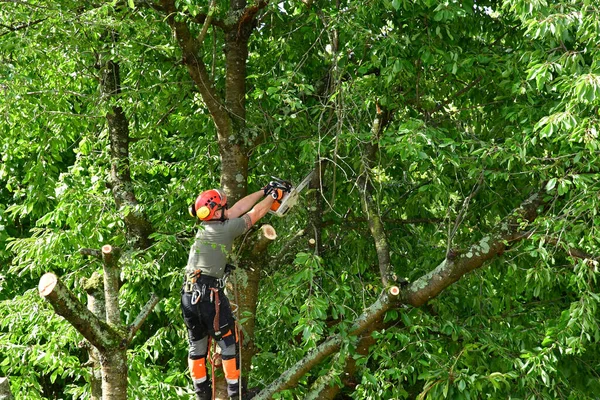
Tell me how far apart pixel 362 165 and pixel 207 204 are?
1.40 metres

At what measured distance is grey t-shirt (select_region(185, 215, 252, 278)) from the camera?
625 cm

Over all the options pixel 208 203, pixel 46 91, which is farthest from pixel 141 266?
pixel 46 91

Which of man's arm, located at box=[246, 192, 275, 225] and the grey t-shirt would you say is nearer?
the grey t-shirt

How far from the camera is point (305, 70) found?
25.1 ft

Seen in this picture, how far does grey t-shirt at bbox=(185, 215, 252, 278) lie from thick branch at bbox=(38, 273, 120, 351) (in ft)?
2.59

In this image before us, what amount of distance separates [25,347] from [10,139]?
2.02m

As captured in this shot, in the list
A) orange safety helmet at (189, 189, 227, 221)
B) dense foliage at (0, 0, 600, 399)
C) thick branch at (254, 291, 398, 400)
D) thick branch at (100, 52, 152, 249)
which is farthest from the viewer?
thick branch at (100, 52, 152, 249)

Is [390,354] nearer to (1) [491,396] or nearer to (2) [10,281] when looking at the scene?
(1) [491,396]

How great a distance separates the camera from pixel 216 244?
615 cm

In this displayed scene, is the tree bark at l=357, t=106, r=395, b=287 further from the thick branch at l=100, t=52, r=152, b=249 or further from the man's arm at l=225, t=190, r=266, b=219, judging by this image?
the thick branch at l=100, t=52, r=152, b=249

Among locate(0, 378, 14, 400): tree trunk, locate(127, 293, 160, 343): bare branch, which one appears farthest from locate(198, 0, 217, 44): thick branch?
locate(0, 378, 14, 400): tree trunk

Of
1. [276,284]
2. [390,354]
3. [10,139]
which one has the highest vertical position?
[10,139]

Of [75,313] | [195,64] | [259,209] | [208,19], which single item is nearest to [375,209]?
[259,209]

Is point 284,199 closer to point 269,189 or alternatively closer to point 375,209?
point 269,189
